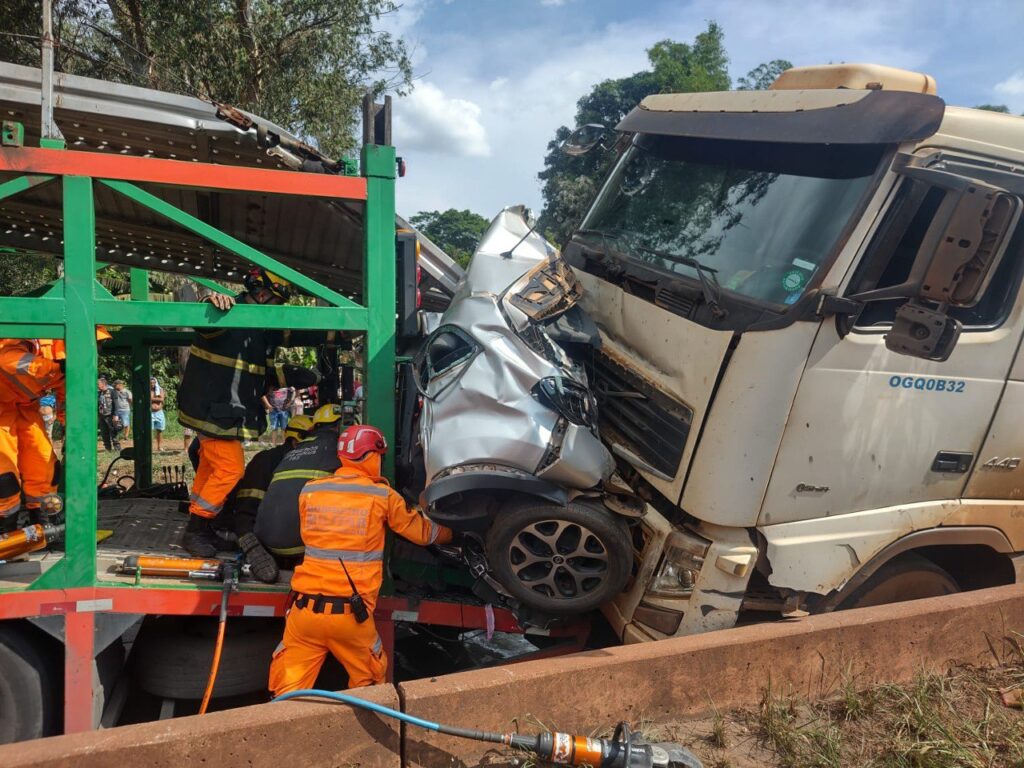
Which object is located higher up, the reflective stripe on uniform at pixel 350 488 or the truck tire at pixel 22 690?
the reflective stripe on uniform at pixel 350 488

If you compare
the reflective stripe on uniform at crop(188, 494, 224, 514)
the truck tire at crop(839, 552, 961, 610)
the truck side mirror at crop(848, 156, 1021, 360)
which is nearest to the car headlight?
the truck side mirror at crop(848, 156, 1021, 360)

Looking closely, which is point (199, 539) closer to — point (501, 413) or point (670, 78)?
point (501, 413)

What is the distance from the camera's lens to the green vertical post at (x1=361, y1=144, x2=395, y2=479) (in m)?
3.37

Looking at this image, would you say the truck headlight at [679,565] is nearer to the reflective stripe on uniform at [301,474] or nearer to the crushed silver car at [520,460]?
the crushed silver car at [520,460]

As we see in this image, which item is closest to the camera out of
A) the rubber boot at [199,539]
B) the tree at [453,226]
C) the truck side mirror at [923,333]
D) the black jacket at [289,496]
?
the truck side mirror at [923,333]

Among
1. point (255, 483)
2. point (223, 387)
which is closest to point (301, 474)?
point (255, 483)

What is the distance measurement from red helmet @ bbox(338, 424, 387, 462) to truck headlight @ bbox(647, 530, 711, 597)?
135 cm

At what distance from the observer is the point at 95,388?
10.1ft

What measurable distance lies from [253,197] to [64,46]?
39.1 feet

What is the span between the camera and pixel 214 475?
3.91 meters

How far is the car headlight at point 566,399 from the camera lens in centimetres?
298

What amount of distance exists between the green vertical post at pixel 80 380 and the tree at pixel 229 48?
1095 centimetres

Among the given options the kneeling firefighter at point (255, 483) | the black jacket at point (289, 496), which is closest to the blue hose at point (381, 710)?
the black jacket at point (289, 496)

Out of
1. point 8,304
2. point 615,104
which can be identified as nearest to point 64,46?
point 8,304
